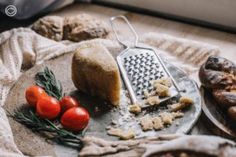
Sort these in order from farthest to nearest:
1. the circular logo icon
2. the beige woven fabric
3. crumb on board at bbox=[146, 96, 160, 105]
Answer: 1. the circular logo icon
2. the beige woven fabric
3. crumb on board at bbox=[146, 96, 160, 105]

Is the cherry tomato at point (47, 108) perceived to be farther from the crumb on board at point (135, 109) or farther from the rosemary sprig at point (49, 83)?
the crumb on board at point (135, 109)

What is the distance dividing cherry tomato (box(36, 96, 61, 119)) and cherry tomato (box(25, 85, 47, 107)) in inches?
1.1

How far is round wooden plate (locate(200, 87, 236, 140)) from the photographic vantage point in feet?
3.59

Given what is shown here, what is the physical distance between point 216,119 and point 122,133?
0.24 meters

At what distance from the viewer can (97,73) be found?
1.20m

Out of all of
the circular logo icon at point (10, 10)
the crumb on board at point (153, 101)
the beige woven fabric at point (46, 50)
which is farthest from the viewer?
the circular logo icon at point (10, 10)

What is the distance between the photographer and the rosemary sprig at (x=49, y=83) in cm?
127

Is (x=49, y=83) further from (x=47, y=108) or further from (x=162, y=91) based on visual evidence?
(x=162, y=91)

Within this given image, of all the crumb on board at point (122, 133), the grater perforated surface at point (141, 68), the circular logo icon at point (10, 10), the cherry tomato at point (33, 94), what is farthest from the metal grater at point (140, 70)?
the circular logo icon at point (10, 10)

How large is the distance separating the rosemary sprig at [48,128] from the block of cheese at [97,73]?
152mm

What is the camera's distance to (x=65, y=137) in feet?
3.67

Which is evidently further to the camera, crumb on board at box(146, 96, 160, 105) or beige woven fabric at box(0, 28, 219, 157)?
beige woven fabric at box(0, 28, 219, 157)

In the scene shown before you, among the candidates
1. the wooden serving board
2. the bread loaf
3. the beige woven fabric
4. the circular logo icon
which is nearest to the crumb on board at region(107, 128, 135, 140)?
the wooden serving board

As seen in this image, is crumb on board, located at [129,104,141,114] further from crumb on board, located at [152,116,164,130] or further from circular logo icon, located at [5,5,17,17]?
circular logo icon, located at [5,5,17,17]
